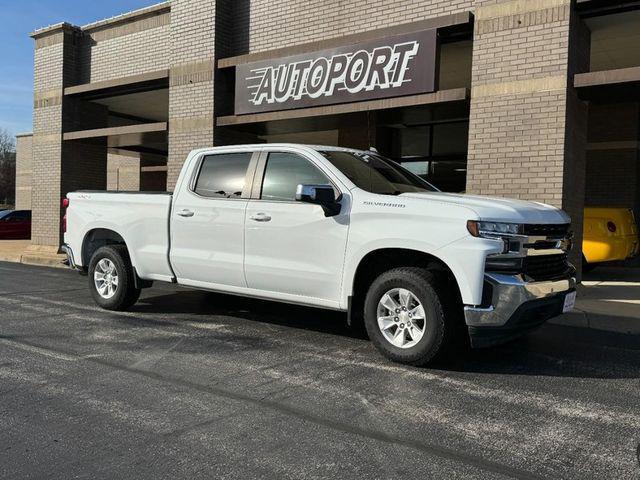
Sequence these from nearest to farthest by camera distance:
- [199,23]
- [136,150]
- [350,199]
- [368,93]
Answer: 1. [350,199]
2. [368,93]
3. [199,23]
4. [136,150]

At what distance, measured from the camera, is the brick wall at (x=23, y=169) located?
35.6 m

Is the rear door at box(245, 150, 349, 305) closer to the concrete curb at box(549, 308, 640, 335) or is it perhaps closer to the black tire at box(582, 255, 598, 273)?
the concrete curb at box(549, 308, 640, 335)

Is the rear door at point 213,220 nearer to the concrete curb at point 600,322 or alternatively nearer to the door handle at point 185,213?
the door handle at point 185,213

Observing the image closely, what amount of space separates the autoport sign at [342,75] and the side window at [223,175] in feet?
14.6

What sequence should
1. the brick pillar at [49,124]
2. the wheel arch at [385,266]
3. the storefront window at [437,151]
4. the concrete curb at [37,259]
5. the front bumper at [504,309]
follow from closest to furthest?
the front bumper at [504,309], the wheel arch at [385,266], the concrete curb at [37,259], the storefront window at [437,151], the brick pillar at [49,124]

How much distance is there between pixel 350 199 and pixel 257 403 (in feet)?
6.92

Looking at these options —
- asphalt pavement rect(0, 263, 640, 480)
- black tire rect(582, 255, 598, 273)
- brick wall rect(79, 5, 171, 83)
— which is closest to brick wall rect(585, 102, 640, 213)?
black tire rect(582, 255, 598, 273)

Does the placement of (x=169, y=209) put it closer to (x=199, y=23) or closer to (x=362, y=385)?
(x=362, y=385)

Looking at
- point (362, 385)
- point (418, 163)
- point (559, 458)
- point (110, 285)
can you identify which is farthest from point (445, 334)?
point (418, 163)

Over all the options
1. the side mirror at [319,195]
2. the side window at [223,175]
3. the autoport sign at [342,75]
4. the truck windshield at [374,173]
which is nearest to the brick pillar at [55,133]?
the autoport sign at [342,75]

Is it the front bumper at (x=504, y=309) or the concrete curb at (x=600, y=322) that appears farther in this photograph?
the concrete curb at (x=600, y=322)

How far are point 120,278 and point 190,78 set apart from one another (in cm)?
678

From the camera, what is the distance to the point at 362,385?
4.72 meters

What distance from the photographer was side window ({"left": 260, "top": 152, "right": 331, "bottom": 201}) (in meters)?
5.95
